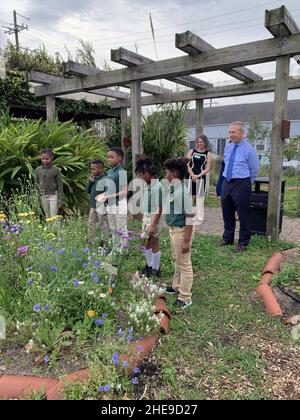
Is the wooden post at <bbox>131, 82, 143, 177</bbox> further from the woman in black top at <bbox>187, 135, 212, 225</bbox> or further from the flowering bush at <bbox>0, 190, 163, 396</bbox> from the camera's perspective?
the flowering bush at <bbox>0, 190, 163, 396</bbox>

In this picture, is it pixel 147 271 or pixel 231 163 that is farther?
pixel 231 163

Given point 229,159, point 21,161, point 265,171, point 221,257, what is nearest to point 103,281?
point 221,257

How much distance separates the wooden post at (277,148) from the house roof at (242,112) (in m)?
29.0

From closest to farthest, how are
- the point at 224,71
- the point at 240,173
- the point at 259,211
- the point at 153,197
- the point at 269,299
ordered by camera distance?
the point at 269,299 → the point at 153,197 → the point at 240,173 → the point at 259,211 → the point at 224,71

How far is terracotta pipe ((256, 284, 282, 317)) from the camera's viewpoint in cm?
316

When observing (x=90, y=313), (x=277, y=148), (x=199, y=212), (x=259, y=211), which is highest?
(x=277, y=148)

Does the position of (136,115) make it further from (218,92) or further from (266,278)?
(266,278)

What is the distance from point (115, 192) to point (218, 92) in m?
5.24

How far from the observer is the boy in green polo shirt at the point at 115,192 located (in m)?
4.32

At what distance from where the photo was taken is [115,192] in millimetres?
4391

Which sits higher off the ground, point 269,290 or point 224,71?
point 224,71

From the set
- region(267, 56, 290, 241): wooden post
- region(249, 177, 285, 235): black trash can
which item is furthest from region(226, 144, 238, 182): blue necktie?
region(249, 177, 285, 235): black trash can

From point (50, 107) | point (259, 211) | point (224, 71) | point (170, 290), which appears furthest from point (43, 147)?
point (170, 290)

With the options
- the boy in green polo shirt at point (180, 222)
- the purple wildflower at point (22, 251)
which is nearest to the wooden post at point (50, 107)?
the boy in green polo shirt at point (180, 222)
